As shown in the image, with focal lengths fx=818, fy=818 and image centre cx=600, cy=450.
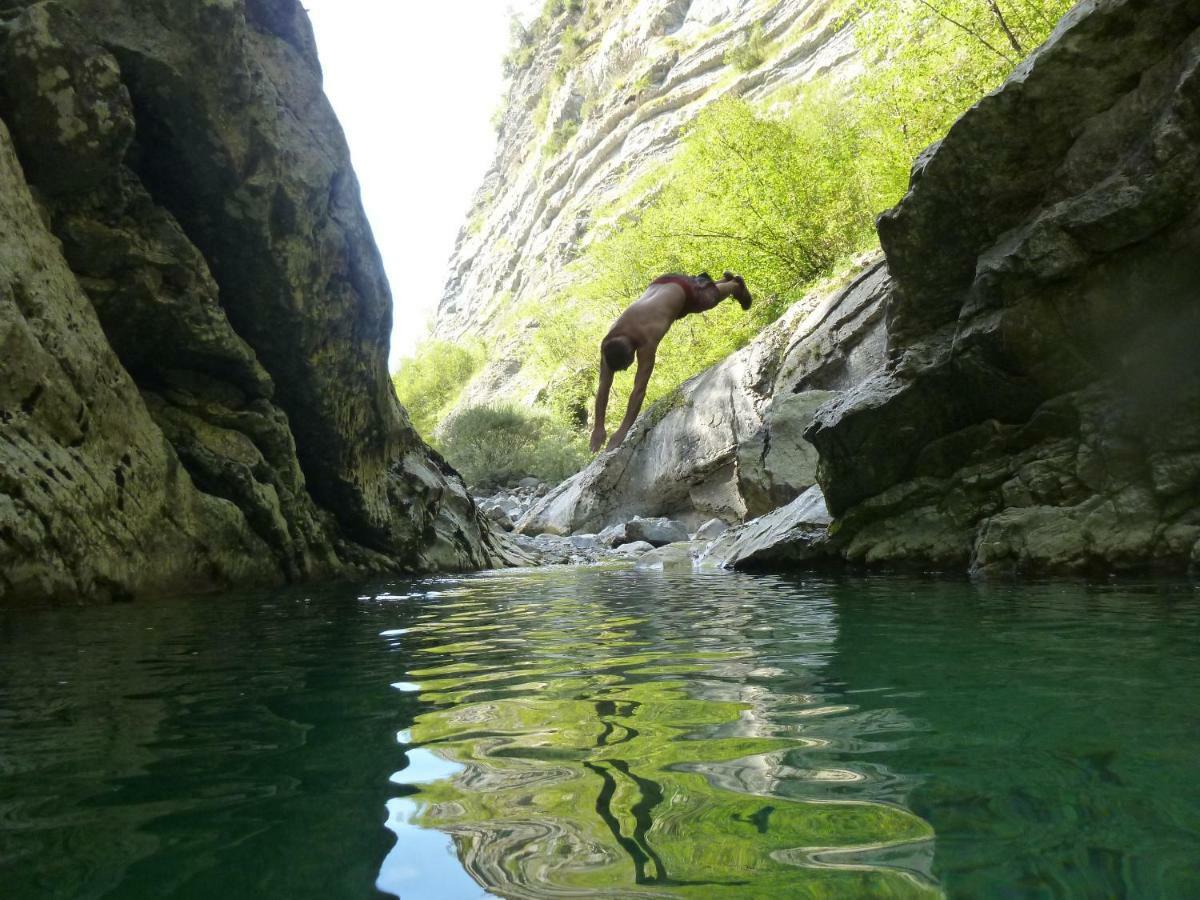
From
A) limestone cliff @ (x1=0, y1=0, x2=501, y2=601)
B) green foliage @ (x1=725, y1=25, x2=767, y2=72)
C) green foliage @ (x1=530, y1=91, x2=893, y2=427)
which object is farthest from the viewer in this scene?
green foliage @ (x1=725, y1=25, x2=767, y2=72)

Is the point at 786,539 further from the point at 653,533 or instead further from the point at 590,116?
the point at 590,116

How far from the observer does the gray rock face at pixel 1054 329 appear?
14.7 feet

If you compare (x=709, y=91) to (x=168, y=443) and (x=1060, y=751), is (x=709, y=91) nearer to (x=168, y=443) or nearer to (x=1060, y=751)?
(x=168, y=443)

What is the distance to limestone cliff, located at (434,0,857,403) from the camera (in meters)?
38.3

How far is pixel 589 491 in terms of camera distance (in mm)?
14328

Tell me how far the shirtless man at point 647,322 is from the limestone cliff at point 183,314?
369 centimetres

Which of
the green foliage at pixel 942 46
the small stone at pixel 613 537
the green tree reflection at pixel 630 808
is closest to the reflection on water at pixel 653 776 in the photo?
the green tree reflection at pixel 630 808

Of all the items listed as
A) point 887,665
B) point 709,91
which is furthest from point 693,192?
point 709,91

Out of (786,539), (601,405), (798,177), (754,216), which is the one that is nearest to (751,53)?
(798,177)

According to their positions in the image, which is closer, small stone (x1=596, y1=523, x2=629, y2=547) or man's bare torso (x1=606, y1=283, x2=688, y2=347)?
man's bare torso (x1=606, y1=283, x2=688, y2=347)

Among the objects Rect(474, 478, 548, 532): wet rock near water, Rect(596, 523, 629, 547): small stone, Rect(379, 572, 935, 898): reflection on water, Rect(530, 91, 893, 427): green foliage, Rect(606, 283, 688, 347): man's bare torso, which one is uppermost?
Rect(530, 91, 893, 427): green foliage

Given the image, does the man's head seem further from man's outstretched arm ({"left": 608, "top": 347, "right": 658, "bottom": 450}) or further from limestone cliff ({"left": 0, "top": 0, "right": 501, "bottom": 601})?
limestone cliff ({"left": 0, "top": 0, "right": 501, "bottom": 601})

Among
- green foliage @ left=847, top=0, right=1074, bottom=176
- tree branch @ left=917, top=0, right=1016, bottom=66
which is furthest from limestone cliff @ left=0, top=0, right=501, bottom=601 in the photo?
tree branch @ left=917, top=0, right=1016, bottom=66

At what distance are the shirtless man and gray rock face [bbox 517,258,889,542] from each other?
1386 millimetres
